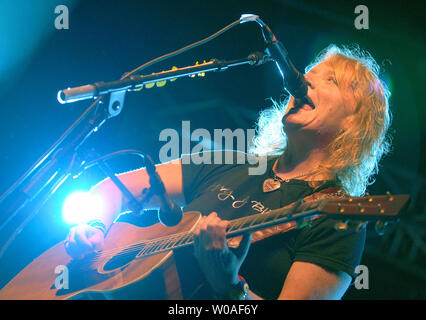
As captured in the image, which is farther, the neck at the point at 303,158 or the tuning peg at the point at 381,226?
the neck at the point at 303,158

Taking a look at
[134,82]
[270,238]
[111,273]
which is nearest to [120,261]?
[111,273]

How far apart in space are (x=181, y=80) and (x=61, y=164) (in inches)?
96.6

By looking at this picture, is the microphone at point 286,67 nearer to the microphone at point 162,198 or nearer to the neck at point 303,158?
the neck at point 303,158

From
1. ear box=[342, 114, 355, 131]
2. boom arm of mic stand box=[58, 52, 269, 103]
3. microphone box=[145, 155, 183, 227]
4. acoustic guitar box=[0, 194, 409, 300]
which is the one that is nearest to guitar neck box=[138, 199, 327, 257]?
acoustic guitar box=[0, 194, 409, 300]

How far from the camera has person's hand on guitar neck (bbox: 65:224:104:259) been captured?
186 cm

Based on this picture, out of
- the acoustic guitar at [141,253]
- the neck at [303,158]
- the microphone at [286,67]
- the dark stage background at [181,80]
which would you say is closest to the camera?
→ the acoustic guitar at [141,253]

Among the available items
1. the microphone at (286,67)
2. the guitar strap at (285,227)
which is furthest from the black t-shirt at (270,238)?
the microphone at (286,67)

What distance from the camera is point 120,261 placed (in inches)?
69.1

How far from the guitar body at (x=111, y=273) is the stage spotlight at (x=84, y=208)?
0.16 m

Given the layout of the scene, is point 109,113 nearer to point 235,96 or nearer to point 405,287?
point 235,96

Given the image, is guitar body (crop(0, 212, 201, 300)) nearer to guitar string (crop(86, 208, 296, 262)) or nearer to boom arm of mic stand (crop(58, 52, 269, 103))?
guitar string (crop(86, 208, 296, 262))

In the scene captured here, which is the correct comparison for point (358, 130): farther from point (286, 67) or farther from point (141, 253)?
point (141, 253)

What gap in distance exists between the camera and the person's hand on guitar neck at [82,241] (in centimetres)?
186

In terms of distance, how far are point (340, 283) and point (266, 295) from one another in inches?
14.9
